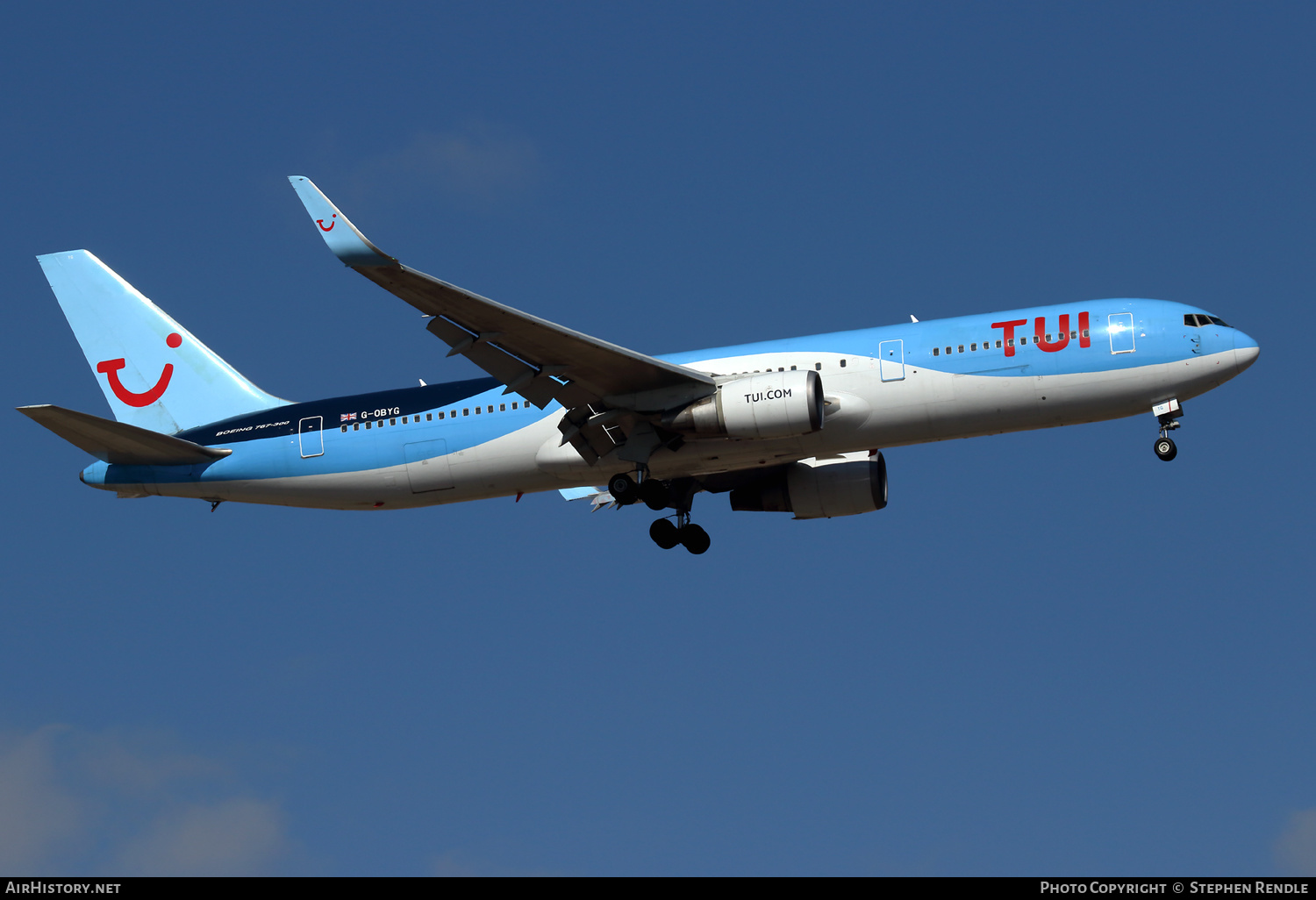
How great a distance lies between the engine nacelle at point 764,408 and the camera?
32.1 m

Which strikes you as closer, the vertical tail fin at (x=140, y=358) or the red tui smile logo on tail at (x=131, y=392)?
the vertical tail fin at (x=140, y=358)

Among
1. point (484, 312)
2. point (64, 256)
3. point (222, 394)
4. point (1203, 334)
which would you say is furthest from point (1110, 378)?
point (64, 256)

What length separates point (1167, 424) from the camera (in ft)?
108

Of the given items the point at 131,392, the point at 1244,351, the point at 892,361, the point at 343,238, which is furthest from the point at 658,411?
the point at 131,392

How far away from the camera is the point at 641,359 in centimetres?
3262

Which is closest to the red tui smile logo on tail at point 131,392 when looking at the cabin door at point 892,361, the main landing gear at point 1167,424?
the cabin door at point 892,361

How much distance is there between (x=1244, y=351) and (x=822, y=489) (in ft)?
36.5

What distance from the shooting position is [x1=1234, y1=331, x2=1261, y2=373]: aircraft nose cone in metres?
32.4

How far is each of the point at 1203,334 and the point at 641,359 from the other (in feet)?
41.0

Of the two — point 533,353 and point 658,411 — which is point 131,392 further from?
point 658,411

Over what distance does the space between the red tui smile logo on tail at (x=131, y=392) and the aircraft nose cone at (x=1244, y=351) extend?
27.5m

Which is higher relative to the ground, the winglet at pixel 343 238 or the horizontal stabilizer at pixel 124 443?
the winglet at pixel 343 238

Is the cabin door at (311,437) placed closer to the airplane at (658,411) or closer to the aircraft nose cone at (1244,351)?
the airplane at (658,411)

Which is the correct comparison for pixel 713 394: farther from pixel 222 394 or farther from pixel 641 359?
pixel 222 394
